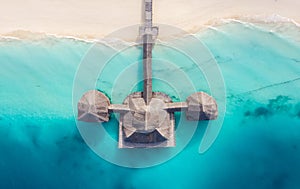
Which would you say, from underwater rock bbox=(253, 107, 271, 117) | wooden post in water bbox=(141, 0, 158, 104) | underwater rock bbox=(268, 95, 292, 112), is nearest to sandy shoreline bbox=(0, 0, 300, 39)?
wooden post in water bbox=(141, 0, 158, 104)

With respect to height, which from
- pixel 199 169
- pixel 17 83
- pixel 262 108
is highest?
pixel 17 83

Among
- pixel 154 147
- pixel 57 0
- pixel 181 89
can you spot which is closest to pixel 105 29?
pixel 57 0

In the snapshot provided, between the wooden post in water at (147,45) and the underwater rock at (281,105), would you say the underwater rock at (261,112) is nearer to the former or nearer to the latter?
the underwater rock at (281,105)

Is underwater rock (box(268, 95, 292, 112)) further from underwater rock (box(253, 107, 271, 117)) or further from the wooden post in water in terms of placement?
the wooden post in water

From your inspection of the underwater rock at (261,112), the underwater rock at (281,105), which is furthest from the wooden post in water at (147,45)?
the underwater rock at (281,105)

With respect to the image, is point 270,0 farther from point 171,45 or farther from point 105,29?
point 105,29

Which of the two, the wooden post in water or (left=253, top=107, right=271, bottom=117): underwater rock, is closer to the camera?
the wooden post in water
